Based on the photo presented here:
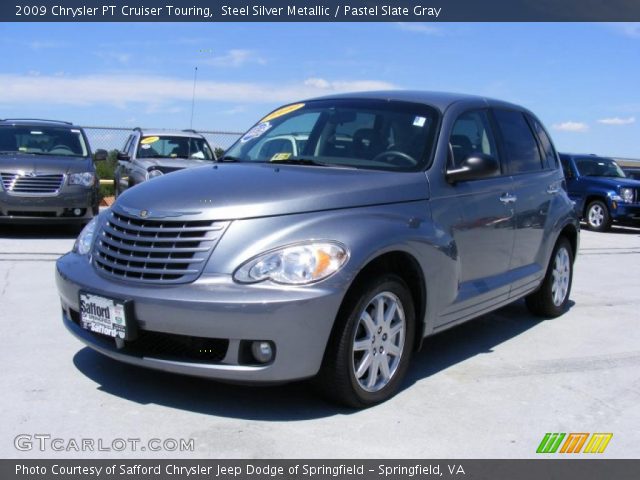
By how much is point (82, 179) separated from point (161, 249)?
7.45 meters

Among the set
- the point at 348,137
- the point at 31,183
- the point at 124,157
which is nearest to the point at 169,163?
the point at 124,157

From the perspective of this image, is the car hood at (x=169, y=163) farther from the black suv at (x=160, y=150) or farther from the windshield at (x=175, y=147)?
the windshield at (x=175, y=147)

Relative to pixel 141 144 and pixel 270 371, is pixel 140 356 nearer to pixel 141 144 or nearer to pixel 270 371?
pixel 270 371

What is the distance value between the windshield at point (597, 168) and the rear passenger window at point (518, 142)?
11.8 meters

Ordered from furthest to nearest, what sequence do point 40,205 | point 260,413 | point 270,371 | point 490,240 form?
point 40,205
point 490,240
point 260,413
point 270,371

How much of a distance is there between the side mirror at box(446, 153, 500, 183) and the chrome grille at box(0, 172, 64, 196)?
737cm

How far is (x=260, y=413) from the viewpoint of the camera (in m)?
3.92

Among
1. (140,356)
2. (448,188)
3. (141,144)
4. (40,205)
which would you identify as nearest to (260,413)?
(140,356)

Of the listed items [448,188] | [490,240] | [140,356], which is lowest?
[140,356]

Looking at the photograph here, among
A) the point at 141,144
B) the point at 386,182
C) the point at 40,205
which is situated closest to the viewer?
the point at 386,182

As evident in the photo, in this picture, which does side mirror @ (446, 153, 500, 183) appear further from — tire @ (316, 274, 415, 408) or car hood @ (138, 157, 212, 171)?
car hood @ (138, 157, 212, 171)

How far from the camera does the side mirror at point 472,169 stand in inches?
184

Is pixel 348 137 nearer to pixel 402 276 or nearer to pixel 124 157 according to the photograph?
pixel 402 276
